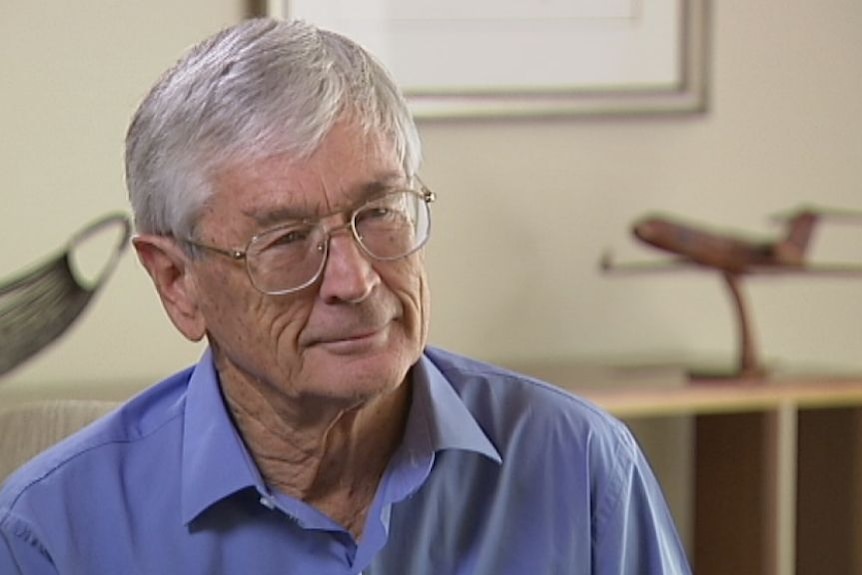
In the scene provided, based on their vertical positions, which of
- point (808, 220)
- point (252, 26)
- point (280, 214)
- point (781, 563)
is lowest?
point (781, 563)

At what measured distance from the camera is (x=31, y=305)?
2.10m

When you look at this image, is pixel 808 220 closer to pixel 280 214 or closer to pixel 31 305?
pixel 31 305

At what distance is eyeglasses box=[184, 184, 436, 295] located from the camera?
1.28 meters

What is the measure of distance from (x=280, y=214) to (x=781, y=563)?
1446 mm

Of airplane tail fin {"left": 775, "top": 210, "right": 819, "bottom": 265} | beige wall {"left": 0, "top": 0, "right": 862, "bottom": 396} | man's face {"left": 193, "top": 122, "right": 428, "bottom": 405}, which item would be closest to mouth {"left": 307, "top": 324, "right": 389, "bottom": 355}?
man's face {"left": 193, "top": 122, "right": 428, "bottom": 405}

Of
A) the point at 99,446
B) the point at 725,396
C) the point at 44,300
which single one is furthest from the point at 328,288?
the point at 725,396

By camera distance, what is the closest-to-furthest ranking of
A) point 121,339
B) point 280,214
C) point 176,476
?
point 280,214 < point 176,476 < point 121,339

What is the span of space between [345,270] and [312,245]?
4cm

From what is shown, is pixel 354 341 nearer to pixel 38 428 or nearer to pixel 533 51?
pixel 38 428

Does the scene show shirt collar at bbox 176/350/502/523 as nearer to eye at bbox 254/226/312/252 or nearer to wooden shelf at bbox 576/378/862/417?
eye at bbox 254/226/312/252

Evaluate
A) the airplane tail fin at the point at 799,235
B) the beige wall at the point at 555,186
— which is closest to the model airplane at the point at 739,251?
the airplane tail fin at the point at 799,235

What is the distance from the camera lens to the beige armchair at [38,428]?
1647mm

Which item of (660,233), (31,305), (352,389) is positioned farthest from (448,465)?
(660,233)

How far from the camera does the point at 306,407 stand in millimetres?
1354
